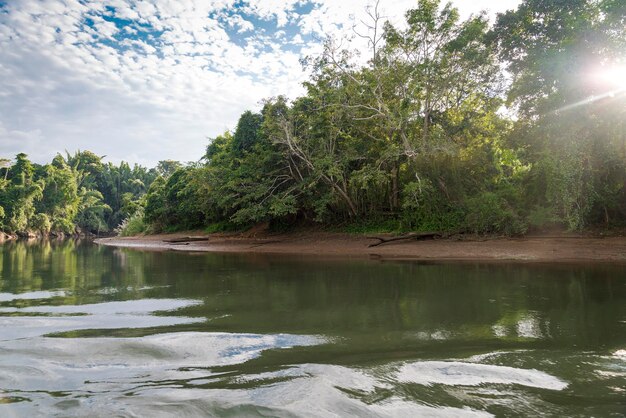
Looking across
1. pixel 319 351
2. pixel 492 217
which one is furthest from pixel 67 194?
pixel 319 351

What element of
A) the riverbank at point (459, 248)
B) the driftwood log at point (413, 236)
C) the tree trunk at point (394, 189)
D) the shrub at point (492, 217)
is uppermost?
the tree trunk at point (394, 189)

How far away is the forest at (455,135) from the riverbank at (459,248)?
746mm

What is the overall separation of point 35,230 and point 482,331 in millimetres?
57764

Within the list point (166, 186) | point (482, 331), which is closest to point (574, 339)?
point (482, 331)

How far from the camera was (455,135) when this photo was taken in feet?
58.3

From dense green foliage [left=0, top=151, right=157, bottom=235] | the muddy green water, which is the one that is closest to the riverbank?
the muddy green water

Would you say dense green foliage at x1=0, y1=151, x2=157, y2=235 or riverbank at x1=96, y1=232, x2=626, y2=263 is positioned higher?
dense green foliage at x1=0, y1=151, x2=157, y2=235

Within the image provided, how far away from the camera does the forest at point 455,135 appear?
11.4 m

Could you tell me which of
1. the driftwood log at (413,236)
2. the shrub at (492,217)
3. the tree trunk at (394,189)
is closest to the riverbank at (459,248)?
the driftwood log at (413,236)

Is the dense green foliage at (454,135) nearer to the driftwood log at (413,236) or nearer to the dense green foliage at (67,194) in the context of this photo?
the driftwood log at (413,236)

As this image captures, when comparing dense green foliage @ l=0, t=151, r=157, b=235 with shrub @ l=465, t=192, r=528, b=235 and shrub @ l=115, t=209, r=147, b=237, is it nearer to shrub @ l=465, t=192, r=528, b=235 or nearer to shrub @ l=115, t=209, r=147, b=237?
shrub @ l=115, t=209, r=147, b=237

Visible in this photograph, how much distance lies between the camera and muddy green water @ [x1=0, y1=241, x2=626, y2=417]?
89.0 inches

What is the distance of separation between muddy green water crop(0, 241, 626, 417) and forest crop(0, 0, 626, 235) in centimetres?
707

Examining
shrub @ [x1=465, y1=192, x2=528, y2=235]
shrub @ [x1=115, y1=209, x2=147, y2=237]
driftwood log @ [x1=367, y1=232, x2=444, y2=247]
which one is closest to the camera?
shrub @ [x1=465, y1=192, x2=528, y2=235]
